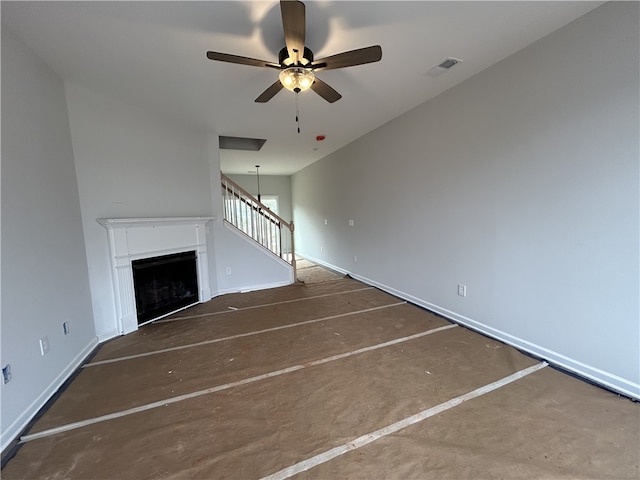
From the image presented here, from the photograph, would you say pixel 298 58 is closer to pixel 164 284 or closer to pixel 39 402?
pixel 39 402

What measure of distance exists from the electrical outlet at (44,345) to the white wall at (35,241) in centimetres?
4

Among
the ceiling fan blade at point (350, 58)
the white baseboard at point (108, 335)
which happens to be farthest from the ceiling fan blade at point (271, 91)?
the white baseboard at point (108, 335)

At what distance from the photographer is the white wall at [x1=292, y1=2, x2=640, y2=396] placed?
67.1 inches

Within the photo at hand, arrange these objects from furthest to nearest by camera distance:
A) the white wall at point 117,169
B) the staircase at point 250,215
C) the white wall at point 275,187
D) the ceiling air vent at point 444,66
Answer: the white wall at point 275,187
the staircase at point 250,215
the white wall at point 117,169
the ceiling air vent at point 444,66

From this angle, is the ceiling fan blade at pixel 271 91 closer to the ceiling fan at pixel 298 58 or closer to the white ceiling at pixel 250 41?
the ceiling fan at pixel 298 58

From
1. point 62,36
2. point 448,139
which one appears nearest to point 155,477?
point 62,36

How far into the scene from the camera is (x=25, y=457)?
1.38m

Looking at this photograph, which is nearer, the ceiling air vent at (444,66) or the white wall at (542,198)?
the white wall at (542,198)

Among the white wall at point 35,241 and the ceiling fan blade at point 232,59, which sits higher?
the ceiling fan blade at point 232,59

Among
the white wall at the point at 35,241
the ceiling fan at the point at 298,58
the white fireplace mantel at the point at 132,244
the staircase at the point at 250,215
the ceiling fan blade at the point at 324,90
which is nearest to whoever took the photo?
the ceiling fan at the point at 298,58

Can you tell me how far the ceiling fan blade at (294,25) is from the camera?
4.46 feet

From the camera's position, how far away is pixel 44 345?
1.85 m

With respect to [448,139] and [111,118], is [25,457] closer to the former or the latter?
[111,118]

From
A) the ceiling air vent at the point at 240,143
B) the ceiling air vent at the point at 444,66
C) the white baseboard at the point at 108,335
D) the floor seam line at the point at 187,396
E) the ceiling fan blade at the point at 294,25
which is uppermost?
the ceiling air vent at the point at 240,143
